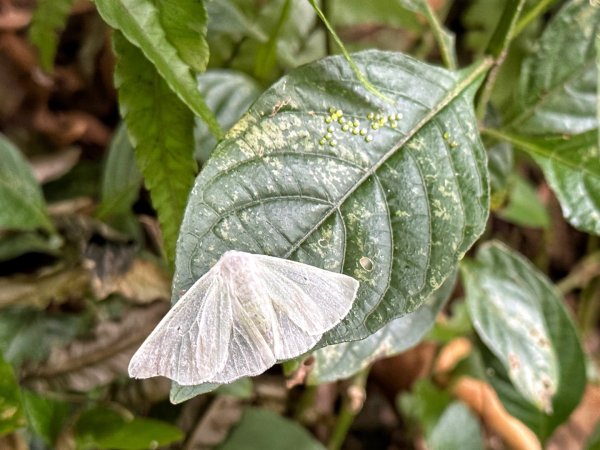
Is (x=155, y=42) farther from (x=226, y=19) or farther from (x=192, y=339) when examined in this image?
(x=226, y=19)

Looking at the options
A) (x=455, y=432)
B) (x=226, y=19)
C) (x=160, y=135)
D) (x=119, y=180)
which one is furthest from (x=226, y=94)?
(x=455, y=432)

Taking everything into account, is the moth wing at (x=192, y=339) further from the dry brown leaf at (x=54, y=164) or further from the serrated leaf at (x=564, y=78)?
the dry brown leaf at (x=54, y=164)

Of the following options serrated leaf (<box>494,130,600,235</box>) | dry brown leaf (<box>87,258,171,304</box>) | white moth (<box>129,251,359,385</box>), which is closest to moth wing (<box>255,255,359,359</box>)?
white moth (<box>129,251,359,385</box>)

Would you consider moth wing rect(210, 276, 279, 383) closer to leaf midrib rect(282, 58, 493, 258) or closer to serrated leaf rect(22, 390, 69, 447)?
leaf midrib rect(282, 58, 493, 258)

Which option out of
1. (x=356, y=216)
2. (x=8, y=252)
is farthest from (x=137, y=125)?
(x=8, y=252)

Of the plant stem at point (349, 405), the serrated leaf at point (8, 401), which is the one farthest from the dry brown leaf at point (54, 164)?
the plant stem at point (349, 405)

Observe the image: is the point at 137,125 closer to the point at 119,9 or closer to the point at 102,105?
the point at 119,9
